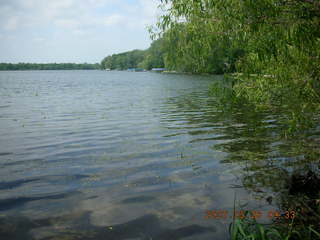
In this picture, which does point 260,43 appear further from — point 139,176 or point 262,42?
point 139,176

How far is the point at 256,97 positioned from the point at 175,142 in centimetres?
631

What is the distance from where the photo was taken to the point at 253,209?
25.5 ft

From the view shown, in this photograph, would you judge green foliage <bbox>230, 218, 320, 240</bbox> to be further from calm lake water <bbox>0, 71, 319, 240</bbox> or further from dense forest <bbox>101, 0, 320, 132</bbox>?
dense forest <bbox>101, 0, 320, 132</bbox>

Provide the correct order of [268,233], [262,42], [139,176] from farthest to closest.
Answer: [139,176]
[262,42]
[268,233]

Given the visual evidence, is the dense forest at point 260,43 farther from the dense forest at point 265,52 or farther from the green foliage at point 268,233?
the green foliage at point 268,233

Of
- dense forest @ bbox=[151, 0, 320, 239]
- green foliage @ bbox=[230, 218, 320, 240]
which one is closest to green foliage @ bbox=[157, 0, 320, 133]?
dense forest @ bbox=[151, 0, 320, 239]

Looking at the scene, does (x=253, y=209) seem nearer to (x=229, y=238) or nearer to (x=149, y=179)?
(x=229, y=238)

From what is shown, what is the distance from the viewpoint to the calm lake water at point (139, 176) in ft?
23.8

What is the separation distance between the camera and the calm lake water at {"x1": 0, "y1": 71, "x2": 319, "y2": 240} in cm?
725

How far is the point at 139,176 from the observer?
33.8 ft

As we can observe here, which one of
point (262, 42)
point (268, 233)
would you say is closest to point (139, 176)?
point (268, 233)

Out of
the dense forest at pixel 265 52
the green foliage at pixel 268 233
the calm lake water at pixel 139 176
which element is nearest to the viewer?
the green foliage at pixel 268 233

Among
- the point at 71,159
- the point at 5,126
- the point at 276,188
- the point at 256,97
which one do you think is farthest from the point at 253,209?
the point at 5,126

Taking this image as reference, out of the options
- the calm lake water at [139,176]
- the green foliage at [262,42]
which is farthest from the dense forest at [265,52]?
the calm lake water at [139,176]
